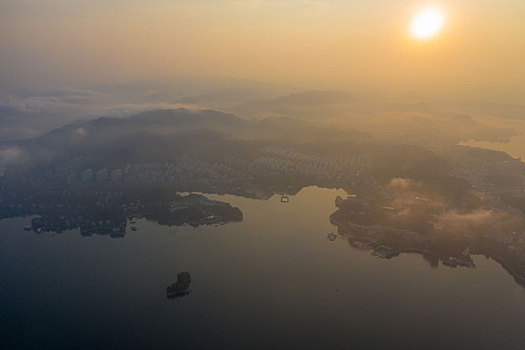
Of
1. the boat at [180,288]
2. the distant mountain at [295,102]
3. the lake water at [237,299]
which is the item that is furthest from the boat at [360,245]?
the distant mountain at [295,102]

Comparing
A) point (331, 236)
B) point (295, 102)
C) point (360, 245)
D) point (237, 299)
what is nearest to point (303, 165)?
point (331, 236)

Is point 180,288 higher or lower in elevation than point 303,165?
lower

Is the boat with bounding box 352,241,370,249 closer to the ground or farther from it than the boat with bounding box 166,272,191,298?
farther from it

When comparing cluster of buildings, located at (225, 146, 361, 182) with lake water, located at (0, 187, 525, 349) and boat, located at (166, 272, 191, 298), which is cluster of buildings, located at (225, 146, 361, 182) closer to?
lake water, located at (0, 187, 525, 349)

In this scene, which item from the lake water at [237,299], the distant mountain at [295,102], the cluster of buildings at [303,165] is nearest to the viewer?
the lake water at [237,299]

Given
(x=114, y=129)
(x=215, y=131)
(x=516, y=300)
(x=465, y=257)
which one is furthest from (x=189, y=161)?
(x=516, y=300)

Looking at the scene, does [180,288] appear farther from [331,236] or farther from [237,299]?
[331,236]

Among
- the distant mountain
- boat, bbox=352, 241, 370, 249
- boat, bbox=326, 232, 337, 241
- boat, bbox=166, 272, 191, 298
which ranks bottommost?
boat, bbox=166, 272, 191, 298

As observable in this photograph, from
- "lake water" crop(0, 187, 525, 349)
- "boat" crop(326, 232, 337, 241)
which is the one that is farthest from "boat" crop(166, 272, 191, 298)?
"boat" crop(326, 232, 337, 241)

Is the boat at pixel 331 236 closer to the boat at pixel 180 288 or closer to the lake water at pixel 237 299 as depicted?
the lake water at pixel 237 299
